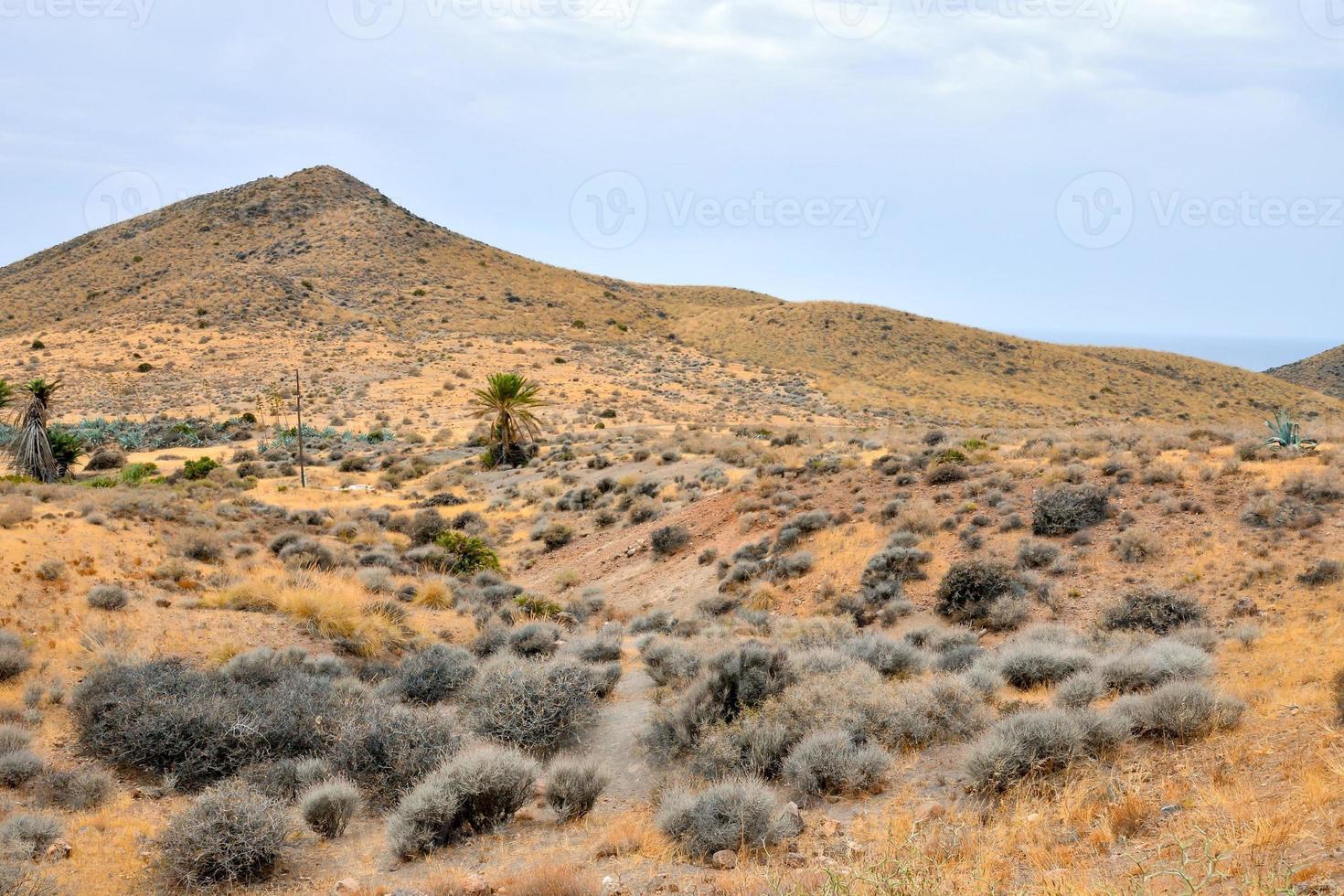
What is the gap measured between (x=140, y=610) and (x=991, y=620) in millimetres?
13730

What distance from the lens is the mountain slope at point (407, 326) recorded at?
194 feet

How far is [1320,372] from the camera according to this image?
87.6 metres

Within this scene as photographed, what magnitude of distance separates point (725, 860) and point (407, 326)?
6803cm

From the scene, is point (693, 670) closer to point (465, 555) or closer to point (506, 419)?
point (465, 555)

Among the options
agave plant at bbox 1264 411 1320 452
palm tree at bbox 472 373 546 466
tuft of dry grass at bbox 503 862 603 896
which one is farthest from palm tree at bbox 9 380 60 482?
agave plant at bbox 1264 411 1320 452

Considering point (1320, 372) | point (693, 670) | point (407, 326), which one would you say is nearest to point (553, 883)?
point (693, 670)

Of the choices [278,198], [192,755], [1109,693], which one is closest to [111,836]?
[192,755]

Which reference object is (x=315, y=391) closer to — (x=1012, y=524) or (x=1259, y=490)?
(x=1012, y=524)

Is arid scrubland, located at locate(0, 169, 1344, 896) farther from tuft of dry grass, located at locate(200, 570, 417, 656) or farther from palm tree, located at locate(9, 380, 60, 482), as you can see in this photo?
palm tree, located at locate(9, 380, 60, 482)

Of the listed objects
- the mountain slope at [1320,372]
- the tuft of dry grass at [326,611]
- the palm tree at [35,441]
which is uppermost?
the mountain slope at [1320,372]

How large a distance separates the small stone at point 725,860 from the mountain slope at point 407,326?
49850 millimetres

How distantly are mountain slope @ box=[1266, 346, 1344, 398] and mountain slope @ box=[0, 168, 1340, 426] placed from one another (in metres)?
9.16

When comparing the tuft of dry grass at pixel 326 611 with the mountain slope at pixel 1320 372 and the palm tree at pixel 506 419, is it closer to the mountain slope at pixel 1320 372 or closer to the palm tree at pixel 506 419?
the palm tree at pixel 506 419

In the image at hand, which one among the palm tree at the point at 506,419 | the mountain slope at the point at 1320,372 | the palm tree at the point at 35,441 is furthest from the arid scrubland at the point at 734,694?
the mountain slope at the point at 1320,372
